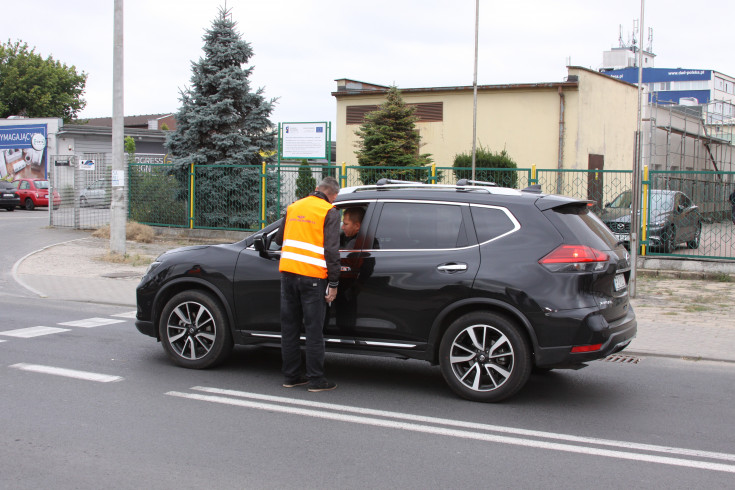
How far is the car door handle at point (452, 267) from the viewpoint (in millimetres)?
5977

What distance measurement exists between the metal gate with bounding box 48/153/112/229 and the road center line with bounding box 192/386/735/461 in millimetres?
17568

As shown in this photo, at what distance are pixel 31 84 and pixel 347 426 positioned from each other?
57.5 m

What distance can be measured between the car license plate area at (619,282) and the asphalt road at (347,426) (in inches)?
38.9

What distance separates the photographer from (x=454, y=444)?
5.04 meters

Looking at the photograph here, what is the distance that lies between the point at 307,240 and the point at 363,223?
0.62 m

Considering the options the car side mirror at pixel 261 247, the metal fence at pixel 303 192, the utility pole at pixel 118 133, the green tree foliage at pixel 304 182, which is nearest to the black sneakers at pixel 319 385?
the car side mirror at pixel 261 247

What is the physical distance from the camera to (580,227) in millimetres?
6004

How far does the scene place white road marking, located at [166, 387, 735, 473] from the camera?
4.82 m

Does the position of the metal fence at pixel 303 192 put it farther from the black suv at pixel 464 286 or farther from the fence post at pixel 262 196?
the black suv at pixel 464 286

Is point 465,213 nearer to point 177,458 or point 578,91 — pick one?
point 177,458

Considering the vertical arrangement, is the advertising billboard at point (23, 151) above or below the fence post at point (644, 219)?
above

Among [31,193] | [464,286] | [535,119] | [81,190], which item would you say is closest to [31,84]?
[31,193]

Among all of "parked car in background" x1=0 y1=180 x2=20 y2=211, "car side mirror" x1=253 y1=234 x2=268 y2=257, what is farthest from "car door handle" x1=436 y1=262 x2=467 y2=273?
"parked car in background" x1=0 y1=180 x2=20 y2=211

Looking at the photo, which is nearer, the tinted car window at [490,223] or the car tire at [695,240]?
the tinted car window at [490,223]
